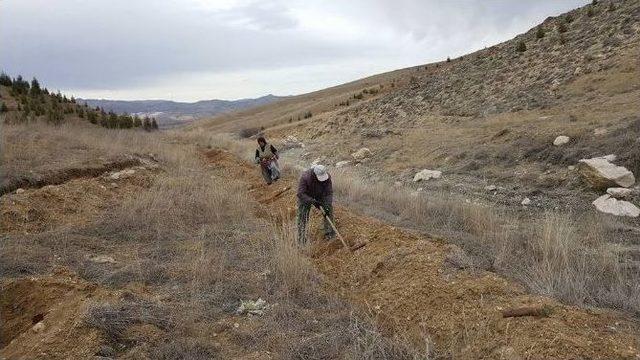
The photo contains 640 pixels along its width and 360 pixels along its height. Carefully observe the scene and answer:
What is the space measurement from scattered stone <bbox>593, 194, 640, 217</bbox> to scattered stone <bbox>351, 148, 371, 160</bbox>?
29.0 feet

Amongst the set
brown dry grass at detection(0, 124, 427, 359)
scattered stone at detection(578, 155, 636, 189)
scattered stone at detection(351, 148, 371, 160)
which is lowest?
scattered stone at detection(351, 148, 371, 160)

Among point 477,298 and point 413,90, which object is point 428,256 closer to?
point 477,298

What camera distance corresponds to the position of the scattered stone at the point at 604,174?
28.2 ft

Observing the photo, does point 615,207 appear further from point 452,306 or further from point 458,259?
point 452,306

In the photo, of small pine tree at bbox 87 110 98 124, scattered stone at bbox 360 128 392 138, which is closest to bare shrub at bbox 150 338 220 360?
scattered stone at bbox 360 128 392 138

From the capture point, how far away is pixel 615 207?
805cm

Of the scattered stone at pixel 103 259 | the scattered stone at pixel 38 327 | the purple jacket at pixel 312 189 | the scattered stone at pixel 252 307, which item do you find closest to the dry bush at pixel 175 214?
the scattered stone at pixel 103 259

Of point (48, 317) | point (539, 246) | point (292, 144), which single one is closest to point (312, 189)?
point (539, 246)

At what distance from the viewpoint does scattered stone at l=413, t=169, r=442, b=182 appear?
12.1 meters

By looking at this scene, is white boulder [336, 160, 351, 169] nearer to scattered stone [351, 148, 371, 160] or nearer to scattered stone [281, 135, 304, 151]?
scattered stone [351, 148, 371, 160]

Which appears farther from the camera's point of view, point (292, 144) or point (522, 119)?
point (292, 144)

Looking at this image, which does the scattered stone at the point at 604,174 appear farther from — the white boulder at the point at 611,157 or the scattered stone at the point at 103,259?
the scattered stone at the point at 103,259

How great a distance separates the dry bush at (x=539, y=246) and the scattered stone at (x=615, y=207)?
0.51 meters

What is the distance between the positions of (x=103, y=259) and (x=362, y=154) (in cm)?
1127
